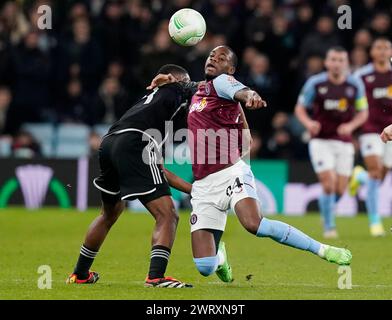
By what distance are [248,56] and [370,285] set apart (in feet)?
34.3

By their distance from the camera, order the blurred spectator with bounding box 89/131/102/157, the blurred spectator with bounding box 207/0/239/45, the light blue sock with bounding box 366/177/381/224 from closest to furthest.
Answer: the light blue sock with bounding box 366/177/381/224 < the blurred spectator with bounding box 89/131/102/157 < the blurred spectator with bounding box 207/0/239/45

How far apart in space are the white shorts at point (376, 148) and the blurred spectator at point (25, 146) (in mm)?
6496

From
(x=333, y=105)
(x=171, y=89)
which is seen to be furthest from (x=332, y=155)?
(x=171, y=89)

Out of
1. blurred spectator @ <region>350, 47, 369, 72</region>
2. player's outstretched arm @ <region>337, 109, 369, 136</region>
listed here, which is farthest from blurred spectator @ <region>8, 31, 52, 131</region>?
player's outstretched arm @ <region>337, 109, 369, 136</region>

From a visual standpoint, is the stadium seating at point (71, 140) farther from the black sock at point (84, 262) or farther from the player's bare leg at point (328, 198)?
the black sock at point (84, 262)

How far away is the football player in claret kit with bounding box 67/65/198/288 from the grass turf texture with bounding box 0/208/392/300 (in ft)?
0.97

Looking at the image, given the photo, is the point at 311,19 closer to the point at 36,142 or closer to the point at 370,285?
the point at 36,142

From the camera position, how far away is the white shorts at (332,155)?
15.1 m

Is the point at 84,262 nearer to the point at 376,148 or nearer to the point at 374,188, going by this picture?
the point at 376,148

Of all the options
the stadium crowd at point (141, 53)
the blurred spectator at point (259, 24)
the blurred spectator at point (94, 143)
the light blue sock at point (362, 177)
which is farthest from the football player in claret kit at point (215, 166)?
the blurred spectator at point (259, 24)

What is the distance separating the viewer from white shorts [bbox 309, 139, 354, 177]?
1515cm

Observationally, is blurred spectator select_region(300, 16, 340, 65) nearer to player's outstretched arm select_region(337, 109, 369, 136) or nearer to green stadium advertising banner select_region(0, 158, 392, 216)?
green stadium advertising banner select_region(0, 158, 392, 216)

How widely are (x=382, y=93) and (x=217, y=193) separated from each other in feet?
22.0

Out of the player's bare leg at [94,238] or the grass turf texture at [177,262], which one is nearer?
the grass turf texture at [177,262]
